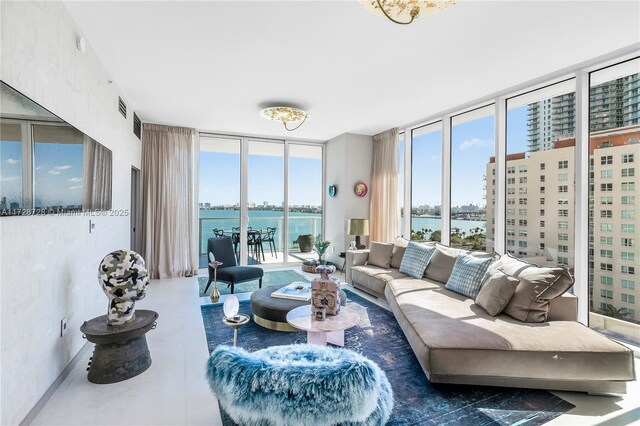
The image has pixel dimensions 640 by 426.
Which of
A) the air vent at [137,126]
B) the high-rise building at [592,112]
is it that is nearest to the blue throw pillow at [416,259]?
A: the high-rise building at [592,112]

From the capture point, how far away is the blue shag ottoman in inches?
43.8

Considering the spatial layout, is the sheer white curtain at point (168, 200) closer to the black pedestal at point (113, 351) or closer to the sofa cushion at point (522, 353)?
the black pedestal at point (113, 351)

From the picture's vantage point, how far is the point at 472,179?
4.43 metres

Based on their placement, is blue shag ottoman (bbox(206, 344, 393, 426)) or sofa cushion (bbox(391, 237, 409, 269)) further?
sofa cushion (bbox(391, 237, 409, 269))

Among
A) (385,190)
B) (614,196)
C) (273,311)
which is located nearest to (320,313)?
(273,311)

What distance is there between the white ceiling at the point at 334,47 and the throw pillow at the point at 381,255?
2.10 meters

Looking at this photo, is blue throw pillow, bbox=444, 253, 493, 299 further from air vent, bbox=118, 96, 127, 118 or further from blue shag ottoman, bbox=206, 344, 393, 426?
air vent, bbox=118, 96, 127, 118

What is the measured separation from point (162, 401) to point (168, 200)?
13.4 ft

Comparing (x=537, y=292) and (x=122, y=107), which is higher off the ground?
(x=122, y=107)

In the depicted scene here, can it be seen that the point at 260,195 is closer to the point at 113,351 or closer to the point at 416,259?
the point at 416,259

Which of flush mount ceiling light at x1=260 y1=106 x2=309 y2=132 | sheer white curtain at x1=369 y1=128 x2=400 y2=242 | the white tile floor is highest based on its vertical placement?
flush mount ceiling light at x1=260 y1=106 x2=309 y2=132

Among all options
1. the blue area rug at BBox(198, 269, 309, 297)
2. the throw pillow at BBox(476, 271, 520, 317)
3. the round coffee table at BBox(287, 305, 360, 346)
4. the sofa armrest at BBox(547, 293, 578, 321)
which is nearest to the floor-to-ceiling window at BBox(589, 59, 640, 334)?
the sofa armrest at BBox(547, 293, 578, 321)

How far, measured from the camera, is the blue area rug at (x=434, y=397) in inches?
76.1

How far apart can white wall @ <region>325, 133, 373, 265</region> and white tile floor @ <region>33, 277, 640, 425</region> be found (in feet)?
12.6
